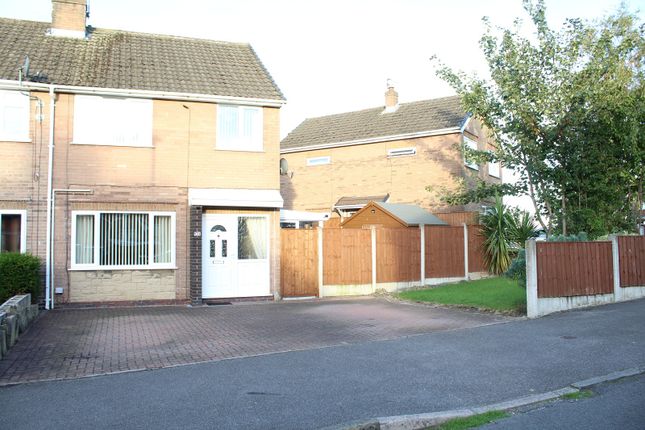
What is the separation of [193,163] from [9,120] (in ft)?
14.7

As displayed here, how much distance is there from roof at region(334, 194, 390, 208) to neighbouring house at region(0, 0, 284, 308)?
32.3 feet

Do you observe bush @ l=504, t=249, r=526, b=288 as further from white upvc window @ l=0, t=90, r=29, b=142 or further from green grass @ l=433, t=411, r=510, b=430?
white upvc window @ l=0, t=90, r=29, b=142

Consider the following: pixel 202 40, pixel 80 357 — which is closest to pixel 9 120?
pixel 202 40

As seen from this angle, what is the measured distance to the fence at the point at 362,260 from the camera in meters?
15.9

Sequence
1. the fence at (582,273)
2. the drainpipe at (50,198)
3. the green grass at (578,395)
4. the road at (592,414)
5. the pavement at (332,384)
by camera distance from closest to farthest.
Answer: the road at (592,414), the pavement at (332,384), the green grass at (578,395), the fence at (582,273), the drainpipe at (50,198)

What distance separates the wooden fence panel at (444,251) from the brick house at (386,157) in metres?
3.28

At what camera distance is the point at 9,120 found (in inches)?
549

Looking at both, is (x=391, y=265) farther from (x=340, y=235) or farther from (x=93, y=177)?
(x=93, y=177)

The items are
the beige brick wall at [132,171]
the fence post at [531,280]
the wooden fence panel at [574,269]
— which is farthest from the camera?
the beige brick wall at [132,171]

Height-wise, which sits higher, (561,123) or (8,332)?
(561,123)

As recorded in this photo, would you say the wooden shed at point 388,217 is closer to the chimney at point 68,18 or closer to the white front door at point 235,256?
the white front door at point 235,256

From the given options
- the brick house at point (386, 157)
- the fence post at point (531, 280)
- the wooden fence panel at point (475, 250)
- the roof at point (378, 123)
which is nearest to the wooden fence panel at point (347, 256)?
the wooden fence panel at point (475, 250)

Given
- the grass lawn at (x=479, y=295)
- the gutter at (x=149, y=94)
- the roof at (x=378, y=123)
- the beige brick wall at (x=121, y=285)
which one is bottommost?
the grass lawn at (x=479, y=295)

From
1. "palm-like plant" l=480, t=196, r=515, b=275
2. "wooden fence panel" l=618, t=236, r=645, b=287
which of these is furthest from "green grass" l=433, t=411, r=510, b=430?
"palm-like plant" l=480, t=196, r=515, b=275
